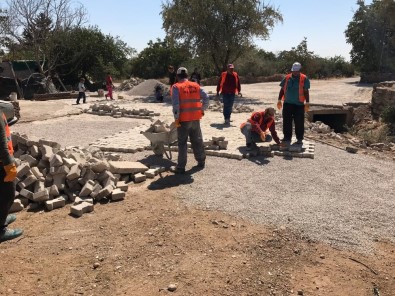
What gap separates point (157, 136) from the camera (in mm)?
7336

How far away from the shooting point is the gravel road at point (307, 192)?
4910mm

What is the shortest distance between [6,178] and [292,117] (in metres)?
6.20

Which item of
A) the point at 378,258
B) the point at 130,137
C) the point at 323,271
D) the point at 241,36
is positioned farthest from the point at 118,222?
the point at 241,36

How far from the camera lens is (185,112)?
21.8 ft

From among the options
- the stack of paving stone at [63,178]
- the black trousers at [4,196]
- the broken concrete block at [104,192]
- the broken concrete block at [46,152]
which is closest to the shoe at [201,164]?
the stack of paving stone at [63,178]

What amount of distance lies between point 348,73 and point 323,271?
35.3 metres

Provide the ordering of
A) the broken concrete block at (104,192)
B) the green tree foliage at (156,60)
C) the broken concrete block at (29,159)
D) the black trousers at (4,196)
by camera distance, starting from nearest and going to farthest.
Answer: the black trousers at (4,196)
the broken concrete block at (104,192)
the broken concrete block at (29,159)
the green tree foliage at (156,60)

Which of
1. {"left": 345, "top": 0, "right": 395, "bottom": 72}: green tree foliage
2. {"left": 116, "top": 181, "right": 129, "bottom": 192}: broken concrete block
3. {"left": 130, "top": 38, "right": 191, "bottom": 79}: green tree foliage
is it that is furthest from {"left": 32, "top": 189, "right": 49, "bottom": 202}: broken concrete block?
{"left": 130, "top": 38, "right": 191, "bottom": 79}: green tree foliage

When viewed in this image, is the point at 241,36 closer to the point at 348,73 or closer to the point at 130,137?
the point at 130,137

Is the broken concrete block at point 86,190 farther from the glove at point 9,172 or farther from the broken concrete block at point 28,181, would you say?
the glove at point 9,172

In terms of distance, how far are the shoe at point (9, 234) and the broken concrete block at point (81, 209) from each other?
0.71 metres

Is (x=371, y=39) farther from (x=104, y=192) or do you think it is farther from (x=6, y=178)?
(x=6, y=178)

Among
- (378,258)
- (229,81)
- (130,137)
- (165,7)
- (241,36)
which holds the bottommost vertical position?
(378,258)

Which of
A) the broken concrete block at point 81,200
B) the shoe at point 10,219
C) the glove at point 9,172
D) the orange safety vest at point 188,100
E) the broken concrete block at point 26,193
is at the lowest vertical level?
the shoe at point 10,219
